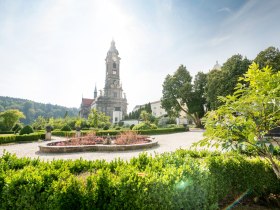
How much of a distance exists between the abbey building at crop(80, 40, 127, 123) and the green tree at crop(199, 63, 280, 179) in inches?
2738

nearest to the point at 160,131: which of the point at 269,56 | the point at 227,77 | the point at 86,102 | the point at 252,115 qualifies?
the point at 227,77

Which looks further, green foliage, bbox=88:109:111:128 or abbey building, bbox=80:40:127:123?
abbey building, bbox=80:40:127:123

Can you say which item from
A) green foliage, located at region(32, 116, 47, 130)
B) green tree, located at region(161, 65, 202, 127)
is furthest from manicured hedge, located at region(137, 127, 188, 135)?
green foliage, located at region(32, 116, 47, 130)

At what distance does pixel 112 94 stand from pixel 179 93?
3795 centimetres

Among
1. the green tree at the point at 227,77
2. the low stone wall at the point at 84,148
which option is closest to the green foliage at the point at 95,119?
the low stone wall at the point at 84,148

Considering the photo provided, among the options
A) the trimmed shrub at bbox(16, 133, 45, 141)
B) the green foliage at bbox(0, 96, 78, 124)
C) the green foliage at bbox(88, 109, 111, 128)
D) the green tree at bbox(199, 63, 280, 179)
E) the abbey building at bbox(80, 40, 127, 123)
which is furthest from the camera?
the green foliage at bbox(0, 96, 78, 124)

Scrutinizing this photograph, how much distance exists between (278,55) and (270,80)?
94.0ft

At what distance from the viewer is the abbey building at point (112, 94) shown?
72.8 meters

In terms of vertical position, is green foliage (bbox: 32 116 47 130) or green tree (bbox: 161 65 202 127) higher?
green tree (bbox: 161 65 202 127)

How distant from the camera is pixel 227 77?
3055 centimetres

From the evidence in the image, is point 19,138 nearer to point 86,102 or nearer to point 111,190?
point 111,190

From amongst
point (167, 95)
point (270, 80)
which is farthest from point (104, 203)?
point (167, 95)

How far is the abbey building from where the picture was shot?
239 ft

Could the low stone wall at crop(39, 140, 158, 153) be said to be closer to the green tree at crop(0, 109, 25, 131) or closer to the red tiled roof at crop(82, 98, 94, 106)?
the green tree at crop(0, 109, 25, 131)
